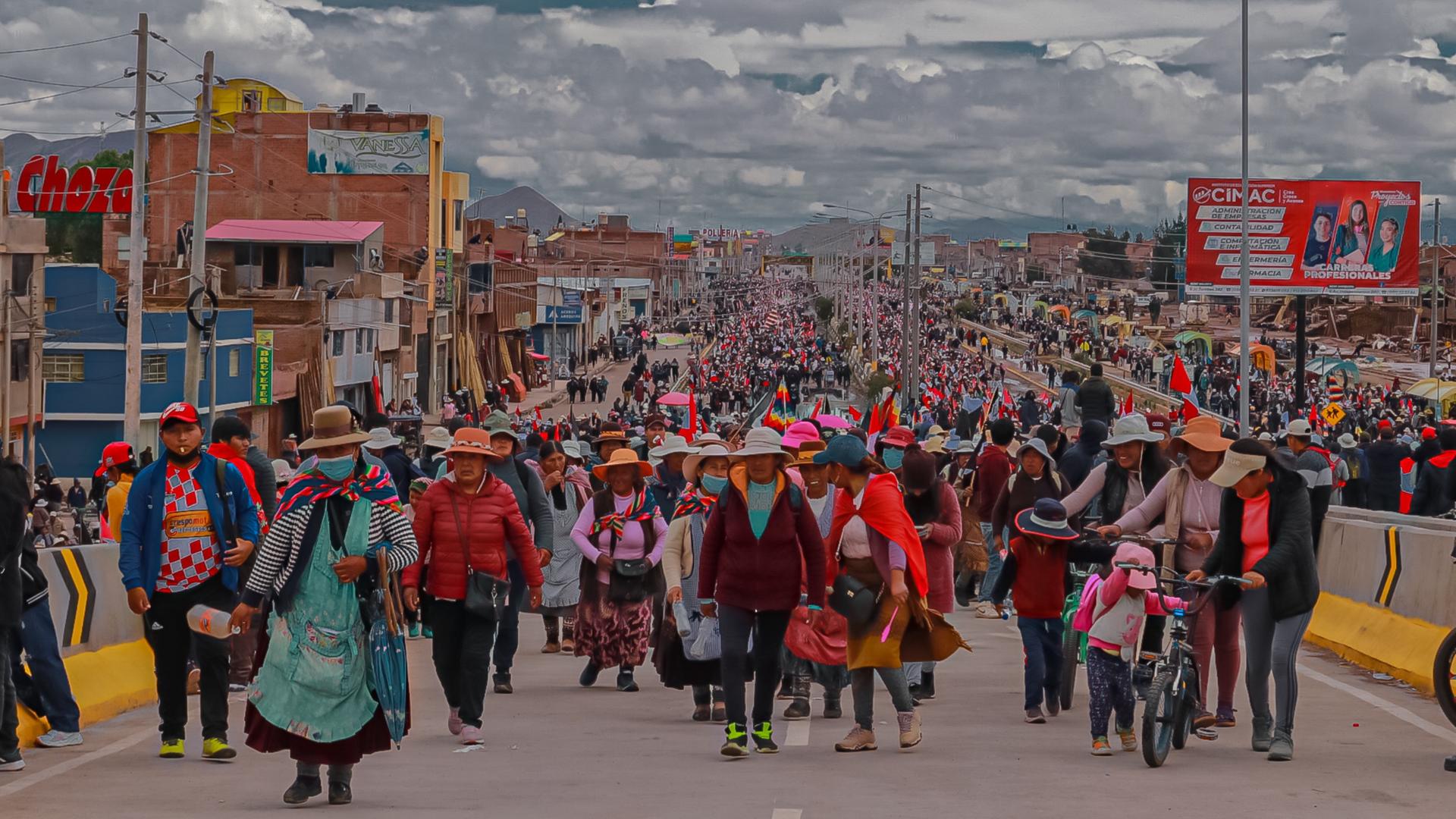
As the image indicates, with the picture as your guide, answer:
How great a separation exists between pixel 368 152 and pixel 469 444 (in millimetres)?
67229

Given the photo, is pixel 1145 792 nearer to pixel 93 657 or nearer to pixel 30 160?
pixel 93 657

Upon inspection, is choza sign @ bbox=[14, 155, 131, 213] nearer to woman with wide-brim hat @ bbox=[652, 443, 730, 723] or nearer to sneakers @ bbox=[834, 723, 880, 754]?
woman with wide-brim hat @ bbox=[652, 443, 730, 723]

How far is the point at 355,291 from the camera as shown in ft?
213

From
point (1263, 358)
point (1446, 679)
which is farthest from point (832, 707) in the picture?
point (1263, 358)

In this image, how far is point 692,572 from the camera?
10.8 m

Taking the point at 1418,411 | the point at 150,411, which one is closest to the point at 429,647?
the point at 150,411

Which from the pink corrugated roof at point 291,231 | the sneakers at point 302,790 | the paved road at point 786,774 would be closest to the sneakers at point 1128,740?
the paved road at point 786,774

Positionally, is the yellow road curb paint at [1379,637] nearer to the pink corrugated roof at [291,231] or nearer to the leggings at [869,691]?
the leggings at [869,691]

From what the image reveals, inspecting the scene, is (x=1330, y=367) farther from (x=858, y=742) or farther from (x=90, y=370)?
(x=858, y=742)

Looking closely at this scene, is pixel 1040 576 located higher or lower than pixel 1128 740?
higher

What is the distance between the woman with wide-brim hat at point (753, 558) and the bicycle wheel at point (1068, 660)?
7.38ft

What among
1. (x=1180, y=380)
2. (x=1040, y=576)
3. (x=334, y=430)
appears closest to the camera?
(x=334, y=430)

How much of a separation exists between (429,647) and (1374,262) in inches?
1909

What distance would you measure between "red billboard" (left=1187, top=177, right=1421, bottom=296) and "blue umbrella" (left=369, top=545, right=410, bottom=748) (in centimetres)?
4987
